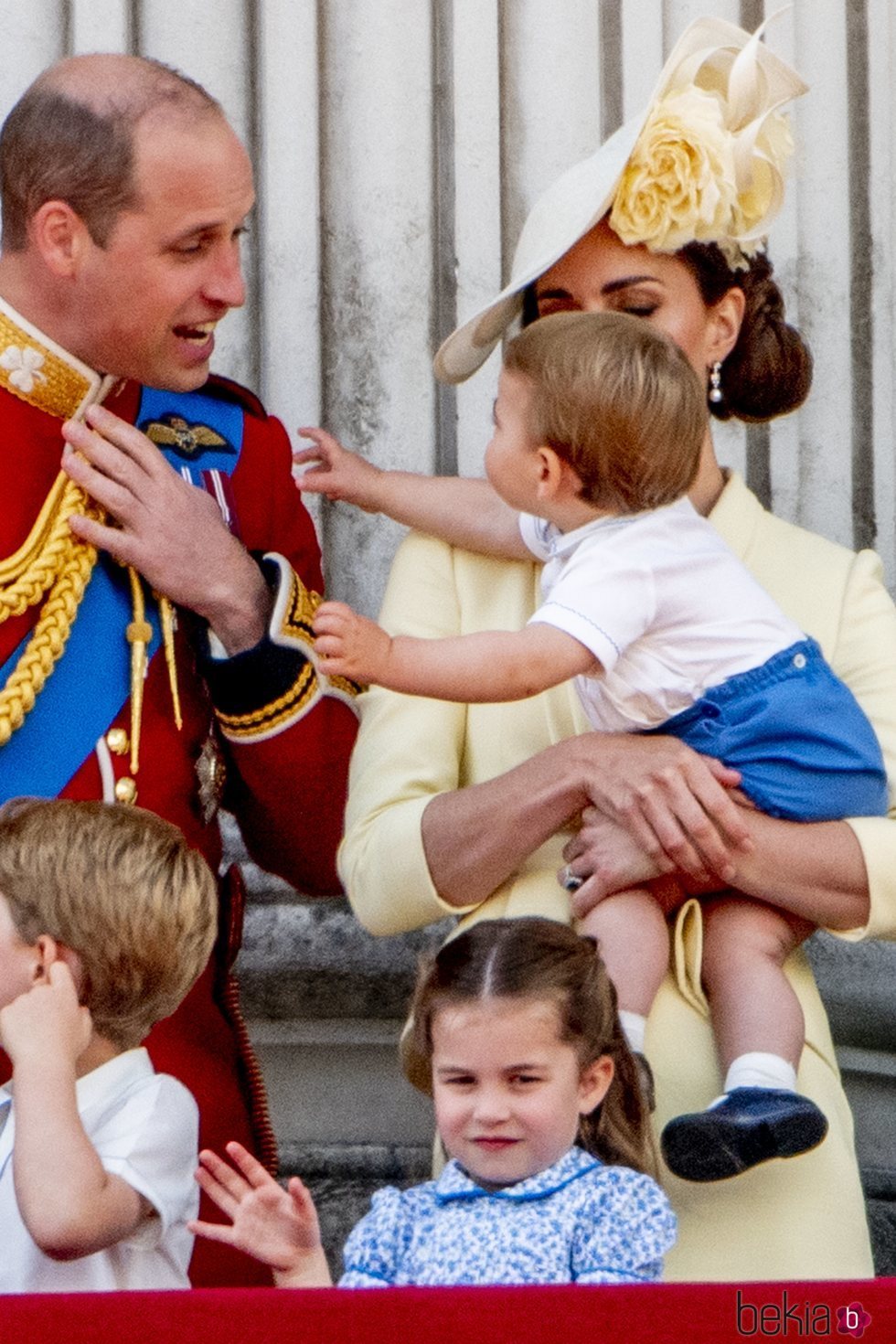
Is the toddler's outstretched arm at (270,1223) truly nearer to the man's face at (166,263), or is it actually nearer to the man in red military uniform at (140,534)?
the man in red military uniform at (140,534)

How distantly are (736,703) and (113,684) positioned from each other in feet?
2.13

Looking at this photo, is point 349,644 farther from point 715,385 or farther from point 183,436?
point 715,385

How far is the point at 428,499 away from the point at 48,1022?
86 cm

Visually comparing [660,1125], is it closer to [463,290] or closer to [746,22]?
[463,290]

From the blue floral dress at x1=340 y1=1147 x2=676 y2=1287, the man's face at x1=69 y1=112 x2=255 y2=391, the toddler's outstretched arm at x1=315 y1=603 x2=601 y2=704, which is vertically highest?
the man's face at x1=69 y1=112 x2=255 y2=391

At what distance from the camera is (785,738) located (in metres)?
2.57

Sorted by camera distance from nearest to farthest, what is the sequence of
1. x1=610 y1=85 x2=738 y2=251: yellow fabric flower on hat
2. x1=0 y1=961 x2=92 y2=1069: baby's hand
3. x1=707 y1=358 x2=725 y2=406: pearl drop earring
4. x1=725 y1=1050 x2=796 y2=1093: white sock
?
x1=0 y1=961 x2=92 y2=1069: baby's hand, x1=725 y1=1050 x2=796 y2=1093: white sock, x1=610 y1=85 x2=738 y2=251: yellow fabric flower on hat, x1=707 y1=358 x2=725 y2=406: pearl drop earring

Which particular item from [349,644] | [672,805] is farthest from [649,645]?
[349,644]

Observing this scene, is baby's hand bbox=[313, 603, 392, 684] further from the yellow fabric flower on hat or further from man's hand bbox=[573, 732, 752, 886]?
the yellow fabric flower on hat

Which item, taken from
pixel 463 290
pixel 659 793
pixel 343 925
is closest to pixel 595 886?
pixel 659 793

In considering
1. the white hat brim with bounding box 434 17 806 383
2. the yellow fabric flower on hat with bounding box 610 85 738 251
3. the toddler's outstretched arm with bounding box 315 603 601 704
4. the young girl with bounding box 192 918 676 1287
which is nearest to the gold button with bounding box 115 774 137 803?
the toddler's outstretched arm with bounding box 315 603 601 704

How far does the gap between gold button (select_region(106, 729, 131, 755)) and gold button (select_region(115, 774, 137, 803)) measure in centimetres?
3

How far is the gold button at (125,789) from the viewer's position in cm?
264

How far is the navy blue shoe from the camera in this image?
229cm
